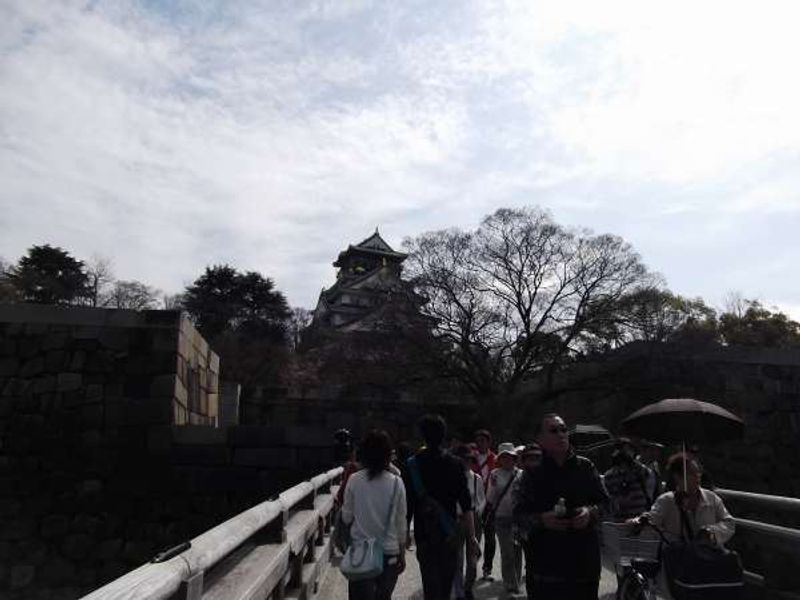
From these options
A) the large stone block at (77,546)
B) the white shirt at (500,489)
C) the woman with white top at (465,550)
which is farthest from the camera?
the large stone block at (77,546)

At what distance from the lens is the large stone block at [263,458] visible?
12234mm

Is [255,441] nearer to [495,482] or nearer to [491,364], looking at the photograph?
[495,482]

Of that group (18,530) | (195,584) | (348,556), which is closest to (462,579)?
(348,556)

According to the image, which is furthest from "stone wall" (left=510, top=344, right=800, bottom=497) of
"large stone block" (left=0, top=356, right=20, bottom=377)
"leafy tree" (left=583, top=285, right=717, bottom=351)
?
"large stone block" (left=0, top=356, right=20, bottom=377)

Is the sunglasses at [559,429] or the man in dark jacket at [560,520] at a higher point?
the sunglasses at [559,429]

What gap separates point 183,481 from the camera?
11922 mm

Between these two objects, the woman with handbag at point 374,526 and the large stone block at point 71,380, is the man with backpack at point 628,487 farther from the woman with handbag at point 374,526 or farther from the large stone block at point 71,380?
the large stone block at point 71,380

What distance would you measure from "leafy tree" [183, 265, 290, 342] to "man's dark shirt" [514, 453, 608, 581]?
44.6 meters

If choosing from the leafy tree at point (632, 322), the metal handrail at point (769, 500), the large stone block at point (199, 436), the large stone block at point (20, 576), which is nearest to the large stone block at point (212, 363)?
the large stone block at point (199, 436)

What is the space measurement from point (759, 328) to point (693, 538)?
46059mm

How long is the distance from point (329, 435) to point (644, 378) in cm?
1653

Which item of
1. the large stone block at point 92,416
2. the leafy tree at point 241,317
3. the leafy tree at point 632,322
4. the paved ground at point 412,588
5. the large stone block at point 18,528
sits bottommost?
the paved ground at point 412,588

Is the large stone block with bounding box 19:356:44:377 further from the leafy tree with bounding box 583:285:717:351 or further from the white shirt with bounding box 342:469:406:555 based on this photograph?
the leafy tree with bounding box 583:285:717:351

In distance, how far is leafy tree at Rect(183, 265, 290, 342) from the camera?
48781 millimetres
